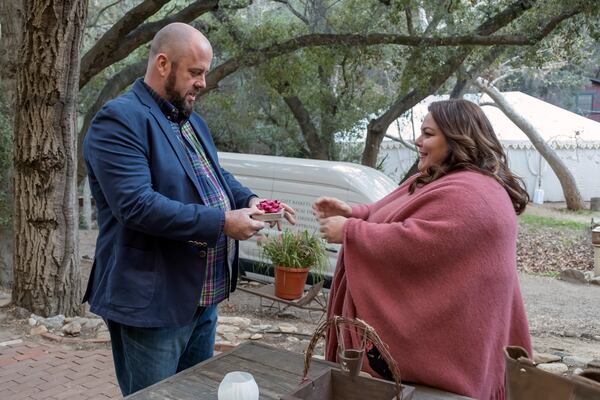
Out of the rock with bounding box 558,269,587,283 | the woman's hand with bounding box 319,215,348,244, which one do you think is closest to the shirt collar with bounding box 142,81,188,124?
the woman's hand with bounding box 319,215,348,244

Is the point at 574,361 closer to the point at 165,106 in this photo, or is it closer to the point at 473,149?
the point at 473,149

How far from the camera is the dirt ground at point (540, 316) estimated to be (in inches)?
228

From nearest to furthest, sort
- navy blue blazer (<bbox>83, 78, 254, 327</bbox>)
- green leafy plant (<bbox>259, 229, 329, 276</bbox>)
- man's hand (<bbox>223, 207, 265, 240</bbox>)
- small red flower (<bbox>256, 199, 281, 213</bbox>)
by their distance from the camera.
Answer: navy blue blazer (<bbox>83, 78, 254, 327</bbox>)
man's hand (<bbox>223, 207, 265, 240</bbox>)
small red flower (<bbox>256, 199, 281, 213</bbox>)
green leafy plant (<bbox>259, 229, 329, 276</bbox>)

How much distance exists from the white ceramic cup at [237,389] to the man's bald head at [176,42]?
123 centimetres

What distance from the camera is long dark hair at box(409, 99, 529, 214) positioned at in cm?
235

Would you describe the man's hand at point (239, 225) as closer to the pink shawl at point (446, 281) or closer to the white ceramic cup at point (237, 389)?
the pink shawl at point (446, 281)

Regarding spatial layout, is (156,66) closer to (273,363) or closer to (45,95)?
(273,363)

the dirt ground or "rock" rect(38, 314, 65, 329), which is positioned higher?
"rock" rect(38, 314, 65, 329)

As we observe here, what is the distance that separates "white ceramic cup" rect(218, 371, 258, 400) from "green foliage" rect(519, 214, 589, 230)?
640 inches

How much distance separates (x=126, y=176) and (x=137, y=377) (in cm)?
79

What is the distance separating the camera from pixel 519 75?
89.6 ft

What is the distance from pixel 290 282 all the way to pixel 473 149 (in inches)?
177

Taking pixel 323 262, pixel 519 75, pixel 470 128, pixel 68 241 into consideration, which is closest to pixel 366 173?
pixel 323 262

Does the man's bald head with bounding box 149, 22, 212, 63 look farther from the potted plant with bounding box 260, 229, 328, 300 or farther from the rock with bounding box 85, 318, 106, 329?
the potted plant with bounding box 260, 229, 328, 300
